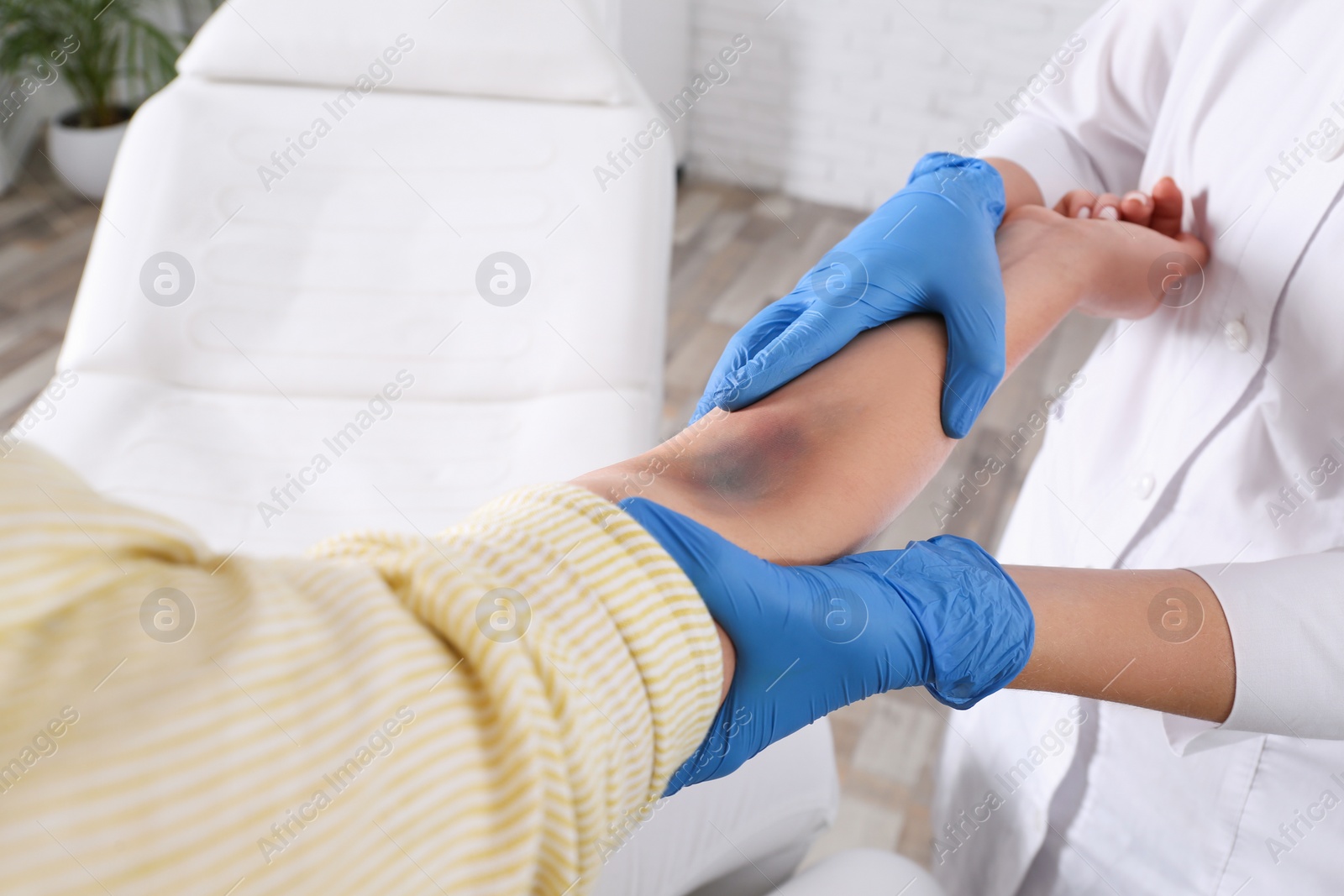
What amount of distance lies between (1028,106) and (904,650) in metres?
0.82

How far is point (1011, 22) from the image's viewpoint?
2.70 meters

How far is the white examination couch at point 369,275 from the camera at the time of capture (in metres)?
1.28

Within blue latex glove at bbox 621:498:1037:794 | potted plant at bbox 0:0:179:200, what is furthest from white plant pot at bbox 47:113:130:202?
blue latex glove at bbox 621:498:1037:794

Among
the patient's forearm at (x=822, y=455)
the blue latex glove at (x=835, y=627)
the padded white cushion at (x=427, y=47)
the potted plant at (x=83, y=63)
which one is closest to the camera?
the blue latex glove at (x=835, y=627)

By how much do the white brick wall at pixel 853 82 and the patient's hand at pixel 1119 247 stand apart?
2.00 meters

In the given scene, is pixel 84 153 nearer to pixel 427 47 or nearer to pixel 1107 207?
Result: pixel 427 47

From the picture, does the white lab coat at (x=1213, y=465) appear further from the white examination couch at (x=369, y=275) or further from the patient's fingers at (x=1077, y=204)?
the white examination couch at (x=369, y=275)

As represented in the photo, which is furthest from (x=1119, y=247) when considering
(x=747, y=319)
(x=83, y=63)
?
(x=83, y=63)

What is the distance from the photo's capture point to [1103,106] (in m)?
1.06

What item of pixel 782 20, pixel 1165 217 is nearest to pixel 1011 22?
pixel 782 20

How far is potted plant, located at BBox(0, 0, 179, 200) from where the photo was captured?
8.63 ft

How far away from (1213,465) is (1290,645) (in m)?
0.22

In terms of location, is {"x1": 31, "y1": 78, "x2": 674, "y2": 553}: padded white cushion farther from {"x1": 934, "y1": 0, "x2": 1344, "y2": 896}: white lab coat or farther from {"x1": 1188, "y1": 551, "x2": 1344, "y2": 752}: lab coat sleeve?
{"x1": 1188, "y1": 551, "x2": 1344, "y2": 752}: lab coat sleeve

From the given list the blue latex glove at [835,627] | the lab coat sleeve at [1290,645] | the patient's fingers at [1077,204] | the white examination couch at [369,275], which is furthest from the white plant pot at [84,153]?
the lab coat sleeve at [1290,645]
